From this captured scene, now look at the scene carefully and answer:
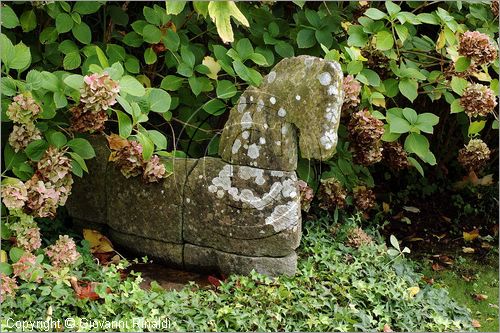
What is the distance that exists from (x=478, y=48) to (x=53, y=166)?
7.92 feet

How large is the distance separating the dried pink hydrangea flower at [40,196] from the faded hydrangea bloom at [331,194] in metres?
1.70

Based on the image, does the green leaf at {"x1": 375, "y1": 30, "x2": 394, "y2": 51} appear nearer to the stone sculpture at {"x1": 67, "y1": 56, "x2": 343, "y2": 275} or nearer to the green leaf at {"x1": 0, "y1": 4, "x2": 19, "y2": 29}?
the stone sculpture at {"x1": 67, "y1": 56, "x2": 343, "y2": 275}

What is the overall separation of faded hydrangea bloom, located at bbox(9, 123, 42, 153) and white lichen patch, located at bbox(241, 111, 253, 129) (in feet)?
→ 3.42

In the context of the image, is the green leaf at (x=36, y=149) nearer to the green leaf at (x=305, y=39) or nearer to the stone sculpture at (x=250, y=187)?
the stone sculpture at (x=250, y=187)

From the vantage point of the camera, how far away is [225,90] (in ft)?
13.6

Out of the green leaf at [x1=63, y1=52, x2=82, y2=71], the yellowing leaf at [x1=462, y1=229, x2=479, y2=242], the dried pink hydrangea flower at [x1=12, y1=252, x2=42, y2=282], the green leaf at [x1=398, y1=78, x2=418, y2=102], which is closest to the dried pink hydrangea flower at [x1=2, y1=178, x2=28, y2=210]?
the dried pink hydrangea flower at [x1=12, y1=252, x2=42, y2=282]

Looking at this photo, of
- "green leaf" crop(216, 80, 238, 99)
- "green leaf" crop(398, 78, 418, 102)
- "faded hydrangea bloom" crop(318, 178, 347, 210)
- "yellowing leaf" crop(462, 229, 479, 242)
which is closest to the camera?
"green leaf" crop(216, 80, 238, 99)

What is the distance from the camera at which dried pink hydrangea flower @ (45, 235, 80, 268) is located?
3680 millimetres

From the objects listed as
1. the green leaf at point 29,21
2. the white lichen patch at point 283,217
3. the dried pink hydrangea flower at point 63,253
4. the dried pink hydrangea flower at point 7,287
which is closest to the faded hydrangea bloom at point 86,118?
the dried pink hydrangea flower at point 63,253

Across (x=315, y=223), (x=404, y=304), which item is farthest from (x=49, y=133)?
(x=404, y=304)

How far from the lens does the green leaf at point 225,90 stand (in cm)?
412

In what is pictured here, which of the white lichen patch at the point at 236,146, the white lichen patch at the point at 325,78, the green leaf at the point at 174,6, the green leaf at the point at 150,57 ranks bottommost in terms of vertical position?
the white lichen patch at the point at 236,146

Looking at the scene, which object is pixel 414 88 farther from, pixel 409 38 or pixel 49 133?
pixel 49 133

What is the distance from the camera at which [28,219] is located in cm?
361
